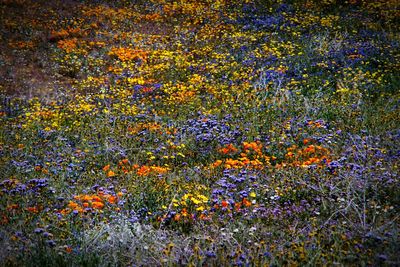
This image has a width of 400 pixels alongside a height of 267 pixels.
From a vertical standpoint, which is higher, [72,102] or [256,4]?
[256,4]

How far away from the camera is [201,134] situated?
772 centimetres

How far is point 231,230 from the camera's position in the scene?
4.50 metres

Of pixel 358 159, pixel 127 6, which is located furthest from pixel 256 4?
pixel 358 159

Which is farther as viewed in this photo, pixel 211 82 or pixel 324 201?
pixel 211 82

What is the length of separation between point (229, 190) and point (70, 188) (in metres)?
2.60

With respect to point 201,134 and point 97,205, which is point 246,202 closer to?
point 97,205

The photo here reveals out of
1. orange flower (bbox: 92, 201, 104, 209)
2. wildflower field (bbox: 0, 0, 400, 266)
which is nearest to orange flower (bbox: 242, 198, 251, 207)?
wildflower field (bbox: 0, 0, 400, 266)

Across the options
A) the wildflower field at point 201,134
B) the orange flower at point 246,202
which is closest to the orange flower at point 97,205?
the wildflower field at point 201,134

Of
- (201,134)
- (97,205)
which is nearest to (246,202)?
(97,205)

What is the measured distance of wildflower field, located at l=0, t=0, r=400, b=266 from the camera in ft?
13.5

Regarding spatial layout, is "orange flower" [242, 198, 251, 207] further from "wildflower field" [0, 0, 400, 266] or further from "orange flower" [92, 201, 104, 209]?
"orange flower" [92, 201, 104, 209]

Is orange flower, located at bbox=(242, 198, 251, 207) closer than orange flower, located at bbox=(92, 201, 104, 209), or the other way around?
orange flower, located at bbox=(92, 201, 104, 209)

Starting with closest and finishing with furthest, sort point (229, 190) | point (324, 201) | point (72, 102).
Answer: point (324, 201), point (229, 190), point (72, 102)

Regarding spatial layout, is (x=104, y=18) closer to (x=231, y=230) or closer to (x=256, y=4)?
(x=256, y=4)
